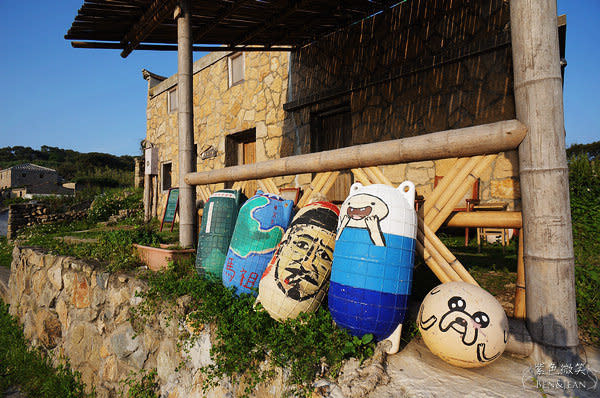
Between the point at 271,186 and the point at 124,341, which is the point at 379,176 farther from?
the point at 124,341

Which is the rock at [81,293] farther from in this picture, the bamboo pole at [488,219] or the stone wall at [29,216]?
the stone wall at [29,216]

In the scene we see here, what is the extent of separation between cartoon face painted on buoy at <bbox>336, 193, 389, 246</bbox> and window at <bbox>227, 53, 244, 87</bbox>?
7.28 meters

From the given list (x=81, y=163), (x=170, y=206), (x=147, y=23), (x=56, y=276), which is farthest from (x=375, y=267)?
(x=81, y=163)

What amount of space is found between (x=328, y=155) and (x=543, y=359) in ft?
7.16

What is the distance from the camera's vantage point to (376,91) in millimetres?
6277

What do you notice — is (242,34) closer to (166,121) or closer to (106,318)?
(106,318)

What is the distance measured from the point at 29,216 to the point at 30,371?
10751 mm

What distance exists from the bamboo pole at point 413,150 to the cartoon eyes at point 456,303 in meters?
1.03

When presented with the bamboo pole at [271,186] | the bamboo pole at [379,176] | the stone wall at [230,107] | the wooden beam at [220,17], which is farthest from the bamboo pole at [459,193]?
the stone wall at [230,107]

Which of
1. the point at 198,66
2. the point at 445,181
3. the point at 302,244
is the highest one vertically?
the point at 198,66

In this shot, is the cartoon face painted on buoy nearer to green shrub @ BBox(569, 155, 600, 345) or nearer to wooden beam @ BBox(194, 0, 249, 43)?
green shrub @ BBox(569, 155, 600, 345)

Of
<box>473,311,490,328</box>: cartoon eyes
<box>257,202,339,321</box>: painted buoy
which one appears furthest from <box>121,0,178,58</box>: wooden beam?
<box>473,311,490,328</box>: cartoon eyes

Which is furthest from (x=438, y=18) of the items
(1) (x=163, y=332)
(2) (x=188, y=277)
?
(1) (x=163, y=332)

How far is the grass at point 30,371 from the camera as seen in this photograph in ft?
15.7
